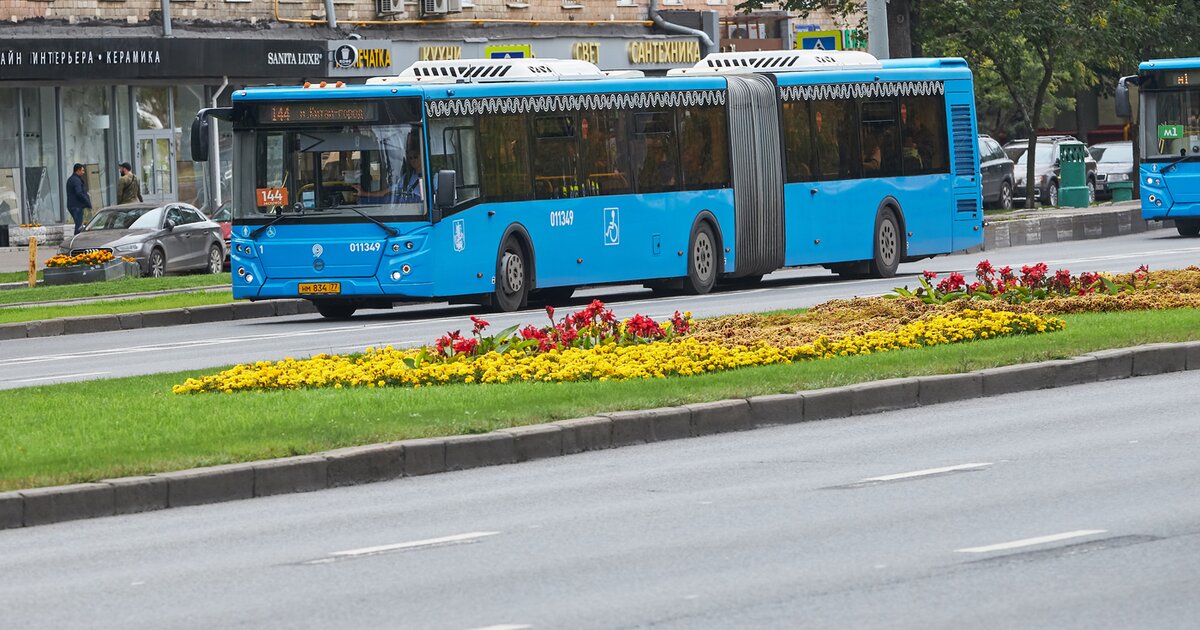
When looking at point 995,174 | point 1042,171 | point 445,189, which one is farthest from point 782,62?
point 1042,171

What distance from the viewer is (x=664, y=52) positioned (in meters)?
55.1

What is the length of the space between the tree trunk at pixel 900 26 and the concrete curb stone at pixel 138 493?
30.1 meters

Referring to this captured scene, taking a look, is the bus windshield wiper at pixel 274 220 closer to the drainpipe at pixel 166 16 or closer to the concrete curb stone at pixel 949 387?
the concrete curb stone at pixel 949 387

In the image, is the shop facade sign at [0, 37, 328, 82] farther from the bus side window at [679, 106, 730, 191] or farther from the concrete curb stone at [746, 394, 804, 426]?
the concrete curb stone at [746, 394, 804, 426]

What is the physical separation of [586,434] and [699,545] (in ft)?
12.1

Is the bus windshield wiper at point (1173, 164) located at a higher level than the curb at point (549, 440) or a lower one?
higher

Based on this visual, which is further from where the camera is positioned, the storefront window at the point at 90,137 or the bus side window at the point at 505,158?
the storefront window at the point at 90,137

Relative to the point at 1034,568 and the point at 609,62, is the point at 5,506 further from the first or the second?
the point at 609,62

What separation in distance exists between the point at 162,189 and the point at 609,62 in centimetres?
1244

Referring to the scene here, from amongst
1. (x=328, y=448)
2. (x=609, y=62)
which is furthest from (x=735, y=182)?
(x=609, y=62)

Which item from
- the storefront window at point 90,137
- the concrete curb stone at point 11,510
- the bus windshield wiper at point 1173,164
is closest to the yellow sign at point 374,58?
the storefront window at point 90,137

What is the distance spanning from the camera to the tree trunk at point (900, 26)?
40.0 metres

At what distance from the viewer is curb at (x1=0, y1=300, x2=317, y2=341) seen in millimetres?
25734

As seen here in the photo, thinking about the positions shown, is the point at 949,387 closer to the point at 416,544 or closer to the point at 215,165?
the point at 416,544
